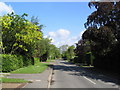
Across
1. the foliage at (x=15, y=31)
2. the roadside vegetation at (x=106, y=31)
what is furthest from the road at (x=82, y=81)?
the foliage at (x=15, y=31)

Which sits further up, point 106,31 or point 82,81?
point 106,31

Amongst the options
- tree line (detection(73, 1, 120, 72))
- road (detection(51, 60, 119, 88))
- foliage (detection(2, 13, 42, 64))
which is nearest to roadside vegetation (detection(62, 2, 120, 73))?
tree line (detection(73, 1, 120, 72))

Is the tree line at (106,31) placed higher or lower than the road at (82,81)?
higher

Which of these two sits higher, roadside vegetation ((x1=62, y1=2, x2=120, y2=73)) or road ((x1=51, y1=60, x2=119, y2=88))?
roadside vegetation ((x1=62, y1=2, x2=120, y2=73))

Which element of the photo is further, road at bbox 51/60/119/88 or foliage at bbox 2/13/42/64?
foliage at bbox 2/13/42/64

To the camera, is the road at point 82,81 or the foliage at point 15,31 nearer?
the road at point 82,81

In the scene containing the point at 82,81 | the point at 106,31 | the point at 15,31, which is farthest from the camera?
the point at 15,31

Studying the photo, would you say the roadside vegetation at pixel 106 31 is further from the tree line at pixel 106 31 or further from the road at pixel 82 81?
the road at pixel 82 81

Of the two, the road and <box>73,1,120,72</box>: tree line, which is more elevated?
<box>73,1,120,72</box>: tree line

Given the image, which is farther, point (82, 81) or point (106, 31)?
point (106, 31)

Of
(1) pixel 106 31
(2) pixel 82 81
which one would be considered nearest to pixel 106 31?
(1) pixel 106 31

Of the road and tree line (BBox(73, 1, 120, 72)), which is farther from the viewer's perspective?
tree line (BBox(73, 1, 120, 72))

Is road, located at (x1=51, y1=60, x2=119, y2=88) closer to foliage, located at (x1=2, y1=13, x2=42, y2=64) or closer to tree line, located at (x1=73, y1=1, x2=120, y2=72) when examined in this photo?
tree line, located at (x1=73, y1=1, x2=120, y2=72)

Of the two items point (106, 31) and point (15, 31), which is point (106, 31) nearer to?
point (106, 31)
